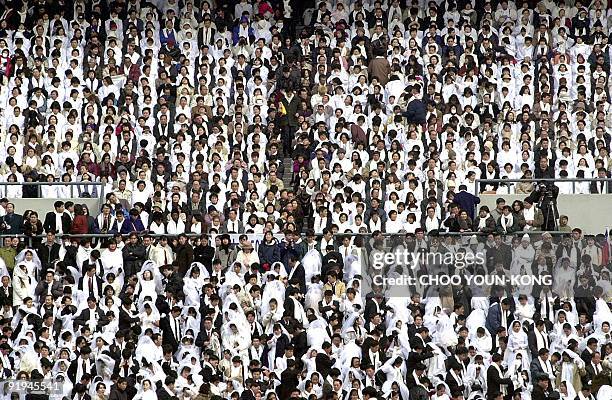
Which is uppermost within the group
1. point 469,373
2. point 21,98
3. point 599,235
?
point 21,98

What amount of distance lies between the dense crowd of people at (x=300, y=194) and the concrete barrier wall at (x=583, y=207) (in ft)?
1.33

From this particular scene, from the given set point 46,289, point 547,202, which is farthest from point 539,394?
point 46,289

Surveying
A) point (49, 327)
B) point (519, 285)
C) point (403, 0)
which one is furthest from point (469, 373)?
point (403, 0)

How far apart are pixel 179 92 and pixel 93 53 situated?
2.45m

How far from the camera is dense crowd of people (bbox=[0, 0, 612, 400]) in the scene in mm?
34594

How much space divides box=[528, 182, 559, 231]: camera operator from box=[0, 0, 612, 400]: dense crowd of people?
0.29 ft

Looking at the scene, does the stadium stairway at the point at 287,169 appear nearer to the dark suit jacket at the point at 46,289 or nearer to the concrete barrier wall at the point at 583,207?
the concrete barrier wall at the point at 583,207

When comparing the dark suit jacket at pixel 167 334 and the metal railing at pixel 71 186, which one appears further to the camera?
the metal railing at pixel 71 186

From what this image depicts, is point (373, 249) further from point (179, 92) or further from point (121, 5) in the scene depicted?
point (121, 5)

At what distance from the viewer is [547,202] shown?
3725 centimetres

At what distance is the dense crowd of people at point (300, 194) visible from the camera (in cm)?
3459

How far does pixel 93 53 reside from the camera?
143ft

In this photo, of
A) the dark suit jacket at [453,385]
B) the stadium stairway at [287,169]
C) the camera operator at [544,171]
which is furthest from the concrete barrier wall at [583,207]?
the dark suit jacket at [453,385]

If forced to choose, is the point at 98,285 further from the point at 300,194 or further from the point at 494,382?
the point at 494,382
